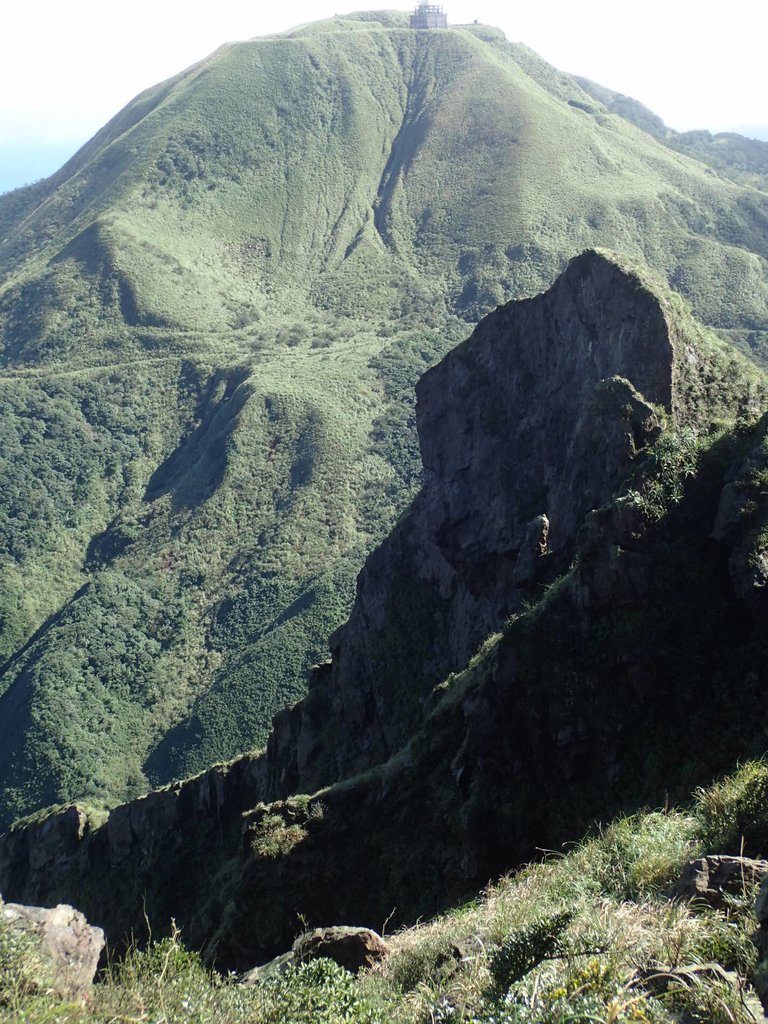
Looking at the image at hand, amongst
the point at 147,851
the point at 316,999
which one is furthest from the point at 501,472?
the point at 316,999

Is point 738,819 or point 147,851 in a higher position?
point 738,819

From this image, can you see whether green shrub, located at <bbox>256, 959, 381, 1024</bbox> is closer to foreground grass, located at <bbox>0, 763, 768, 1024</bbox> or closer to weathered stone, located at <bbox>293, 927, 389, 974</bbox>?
foreground grass, located at <bbox>0, 763, 768, 1024</bbox>

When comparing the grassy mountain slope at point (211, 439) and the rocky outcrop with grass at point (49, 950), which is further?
the grassy mountain slope at point (211, 439)

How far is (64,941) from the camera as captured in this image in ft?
43.8

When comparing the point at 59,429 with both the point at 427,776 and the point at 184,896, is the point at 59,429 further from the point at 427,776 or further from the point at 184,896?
the point at 427,776

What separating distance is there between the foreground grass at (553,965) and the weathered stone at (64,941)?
38cm

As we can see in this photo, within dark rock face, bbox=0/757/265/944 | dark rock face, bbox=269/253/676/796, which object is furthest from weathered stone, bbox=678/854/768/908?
dark rock face, bbox=0/757/265/944

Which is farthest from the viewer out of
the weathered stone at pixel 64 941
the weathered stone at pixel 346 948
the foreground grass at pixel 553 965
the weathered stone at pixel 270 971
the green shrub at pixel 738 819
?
the weathered stone at pixel 346 948

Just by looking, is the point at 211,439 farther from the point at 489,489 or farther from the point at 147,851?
the point at 489,489

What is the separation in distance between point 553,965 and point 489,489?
32590 mm

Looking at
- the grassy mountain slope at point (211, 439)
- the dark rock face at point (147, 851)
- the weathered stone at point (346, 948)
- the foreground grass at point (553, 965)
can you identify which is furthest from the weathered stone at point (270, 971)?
the grassy mountain slope at point (211, 439)

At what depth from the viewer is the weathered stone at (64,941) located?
12555 millimetres

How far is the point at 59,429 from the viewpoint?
15225cm

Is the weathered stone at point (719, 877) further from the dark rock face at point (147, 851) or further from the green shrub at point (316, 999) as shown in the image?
the dark rock face at point (147, 851)
